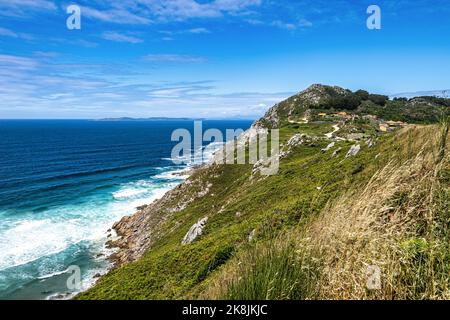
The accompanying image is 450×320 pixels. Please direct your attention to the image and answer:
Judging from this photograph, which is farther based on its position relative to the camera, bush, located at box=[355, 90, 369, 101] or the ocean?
bush, located at box=[355, 90, 369, 101]

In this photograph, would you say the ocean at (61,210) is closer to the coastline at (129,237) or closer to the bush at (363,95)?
the coastline at (129,237)

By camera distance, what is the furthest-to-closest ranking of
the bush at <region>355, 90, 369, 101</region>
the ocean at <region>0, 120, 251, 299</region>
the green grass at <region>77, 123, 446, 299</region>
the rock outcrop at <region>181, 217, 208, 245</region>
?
the bush at <region>355, 90, 369, 101</region>, the ocean at <region>0, 120, 251, 299</region>, the rock outcrop at <region>181, 217, 208, 245</region>, the green grass at <region>77, 123, 446, 299</region>

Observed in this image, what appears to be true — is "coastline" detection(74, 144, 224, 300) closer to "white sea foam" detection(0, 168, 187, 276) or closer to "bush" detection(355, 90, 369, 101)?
"white sea foam" detection(0, 168, 187, 276)

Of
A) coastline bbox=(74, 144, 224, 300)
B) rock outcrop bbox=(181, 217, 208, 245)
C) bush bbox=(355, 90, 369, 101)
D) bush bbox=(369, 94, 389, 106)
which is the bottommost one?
coastline bbox=(74, 144, 224, 300)

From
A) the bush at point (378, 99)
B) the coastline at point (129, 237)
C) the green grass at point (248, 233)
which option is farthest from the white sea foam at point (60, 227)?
the bush at point (378, 99)

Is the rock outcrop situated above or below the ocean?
above

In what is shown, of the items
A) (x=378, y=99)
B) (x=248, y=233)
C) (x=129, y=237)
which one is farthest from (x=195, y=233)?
(x=378, y=99)

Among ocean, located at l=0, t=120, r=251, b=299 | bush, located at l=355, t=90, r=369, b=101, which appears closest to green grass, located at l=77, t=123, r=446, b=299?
ocean, located at l=0, t=120, r=251, b=299
